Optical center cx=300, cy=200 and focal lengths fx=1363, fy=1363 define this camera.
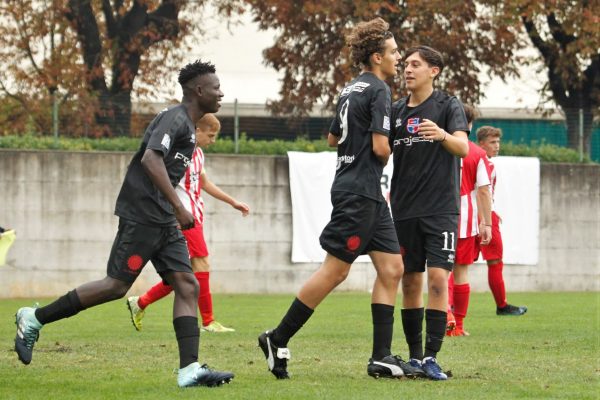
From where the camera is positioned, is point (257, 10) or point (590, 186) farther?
point (257, 10)

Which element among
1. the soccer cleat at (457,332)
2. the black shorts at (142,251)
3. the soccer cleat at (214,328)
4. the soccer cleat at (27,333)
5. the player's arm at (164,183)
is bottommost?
the soccer cleat at (214,328)

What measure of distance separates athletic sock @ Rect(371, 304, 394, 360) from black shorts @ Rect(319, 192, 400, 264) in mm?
406

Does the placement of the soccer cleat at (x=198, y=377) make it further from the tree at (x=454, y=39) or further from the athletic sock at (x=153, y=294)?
the tree at (x=454, y=39)

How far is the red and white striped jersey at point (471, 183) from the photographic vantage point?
12.3m

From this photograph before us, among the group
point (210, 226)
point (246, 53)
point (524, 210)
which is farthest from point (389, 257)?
point (246, 53)

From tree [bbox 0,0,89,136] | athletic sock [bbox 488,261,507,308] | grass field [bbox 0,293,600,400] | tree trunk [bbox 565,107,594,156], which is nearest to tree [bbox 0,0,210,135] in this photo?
tree [bbox 0,0,89,136]

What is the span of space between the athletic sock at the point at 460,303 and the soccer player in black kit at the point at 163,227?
4354 millimetres

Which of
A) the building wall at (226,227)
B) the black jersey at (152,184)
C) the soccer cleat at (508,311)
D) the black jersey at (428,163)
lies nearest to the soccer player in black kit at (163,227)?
the black jersey at (152,184)

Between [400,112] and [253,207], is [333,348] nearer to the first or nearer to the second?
[400,112]

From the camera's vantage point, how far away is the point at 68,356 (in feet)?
32.3

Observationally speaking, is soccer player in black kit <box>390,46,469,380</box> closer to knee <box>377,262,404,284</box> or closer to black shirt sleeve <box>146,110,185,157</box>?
knee <box>377,262,404,284</box>

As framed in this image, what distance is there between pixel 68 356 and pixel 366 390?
297 cm

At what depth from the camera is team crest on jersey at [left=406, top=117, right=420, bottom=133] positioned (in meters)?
8.68

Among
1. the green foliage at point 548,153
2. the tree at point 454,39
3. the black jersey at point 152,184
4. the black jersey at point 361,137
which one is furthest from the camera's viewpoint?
the tree at point 454,39
